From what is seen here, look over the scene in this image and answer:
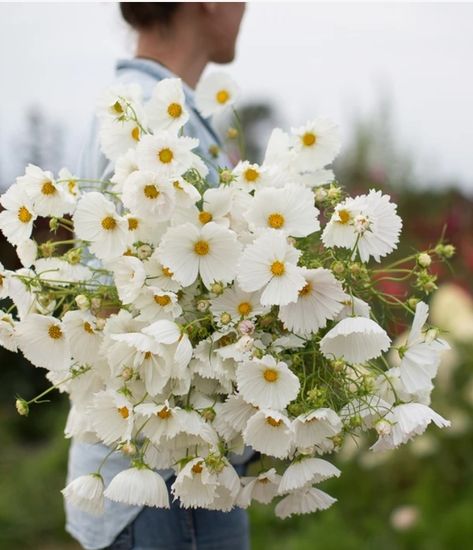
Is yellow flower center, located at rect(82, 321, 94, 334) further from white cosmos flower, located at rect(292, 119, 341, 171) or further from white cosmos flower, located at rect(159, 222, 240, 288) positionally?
white cosmos flower, located at rect(292, 119, 341, 171)

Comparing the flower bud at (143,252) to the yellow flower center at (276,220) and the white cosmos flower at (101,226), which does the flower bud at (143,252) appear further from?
the yellow flower center at (276,220)

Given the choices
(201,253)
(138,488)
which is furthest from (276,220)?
(138,488)

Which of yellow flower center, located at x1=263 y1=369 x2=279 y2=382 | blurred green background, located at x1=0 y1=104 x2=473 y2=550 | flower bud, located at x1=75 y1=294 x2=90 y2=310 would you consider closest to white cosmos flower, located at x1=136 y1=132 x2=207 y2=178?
flower bud, located at x1=75 y1=294 x2=90 y2=310

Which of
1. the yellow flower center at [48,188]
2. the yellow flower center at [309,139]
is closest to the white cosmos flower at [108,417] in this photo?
the yellow flower center at [48,188]

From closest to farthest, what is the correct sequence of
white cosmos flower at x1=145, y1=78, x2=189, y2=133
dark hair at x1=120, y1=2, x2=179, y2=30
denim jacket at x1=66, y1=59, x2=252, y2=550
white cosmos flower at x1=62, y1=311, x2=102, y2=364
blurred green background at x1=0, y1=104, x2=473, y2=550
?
white cosmos flower at x1=62, y1=311, x2=102, y2=364 → white cosmos flower at x1=145, y1=78, x2=189, y2=133 → denim jacket at x1=66, y1=59, x2=252, y2=550 → dark hair at x1=120, y1=2, x2=179, y2=30 → blurred green background at x1=0, y1=104, x2=473, y2=550

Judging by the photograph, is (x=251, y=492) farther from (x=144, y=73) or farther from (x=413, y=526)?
(x=413, y=526)

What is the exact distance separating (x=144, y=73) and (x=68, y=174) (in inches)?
19.7

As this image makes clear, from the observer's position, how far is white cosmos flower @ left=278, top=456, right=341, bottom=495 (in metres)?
1.27

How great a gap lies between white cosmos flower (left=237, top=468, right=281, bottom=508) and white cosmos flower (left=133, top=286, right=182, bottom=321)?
29 centimetres

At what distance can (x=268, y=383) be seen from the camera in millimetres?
1226

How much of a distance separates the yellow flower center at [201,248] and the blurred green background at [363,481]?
1.57 m

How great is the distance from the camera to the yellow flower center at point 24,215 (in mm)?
1354

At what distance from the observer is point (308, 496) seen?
1.36 meters

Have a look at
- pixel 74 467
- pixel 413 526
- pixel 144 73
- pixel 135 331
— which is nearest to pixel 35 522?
pixel 413 526
